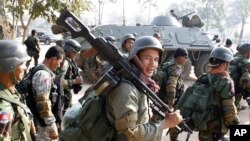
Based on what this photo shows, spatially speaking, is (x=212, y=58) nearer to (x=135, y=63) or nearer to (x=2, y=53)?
(x=135, y=63)

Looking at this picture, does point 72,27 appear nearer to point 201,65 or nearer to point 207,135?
point 207,135

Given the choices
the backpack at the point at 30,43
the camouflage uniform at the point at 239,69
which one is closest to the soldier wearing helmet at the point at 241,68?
the camouflage uniform at the point at 239,69

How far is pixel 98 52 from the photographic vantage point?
103 inches

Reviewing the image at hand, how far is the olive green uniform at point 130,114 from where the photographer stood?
234 centimetres

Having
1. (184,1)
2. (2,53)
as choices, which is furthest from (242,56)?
(184,1)

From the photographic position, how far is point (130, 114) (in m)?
2.34

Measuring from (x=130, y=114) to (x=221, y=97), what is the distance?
1780mm

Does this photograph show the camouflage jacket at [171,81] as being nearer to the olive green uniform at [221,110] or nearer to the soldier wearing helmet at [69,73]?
the soldier wearing helmet at [69,73]

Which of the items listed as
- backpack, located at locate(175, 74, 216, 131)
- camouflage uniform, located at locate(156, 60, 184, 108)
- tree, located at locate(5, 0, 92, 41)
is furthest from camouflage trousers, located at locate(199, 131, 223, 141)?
tree, located at locate(5, 0, 92, 41)

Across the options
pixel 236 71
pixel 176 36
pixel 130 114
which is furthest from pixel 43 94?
pixel 176 36

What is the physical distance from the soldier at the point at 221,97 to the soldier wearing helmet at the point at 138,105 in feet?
4.38

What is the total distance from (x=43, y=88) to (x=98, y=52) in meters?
1.05

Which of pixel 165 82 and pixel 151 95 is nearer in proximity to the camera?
pixel 151 95

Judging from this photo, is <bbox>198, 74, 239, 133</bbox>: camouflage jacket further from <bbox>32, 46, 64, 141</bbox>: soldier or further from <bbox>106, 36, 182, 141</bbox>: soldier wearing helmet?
<bbox>32, 46, 64, 141</bbox>: soldier
